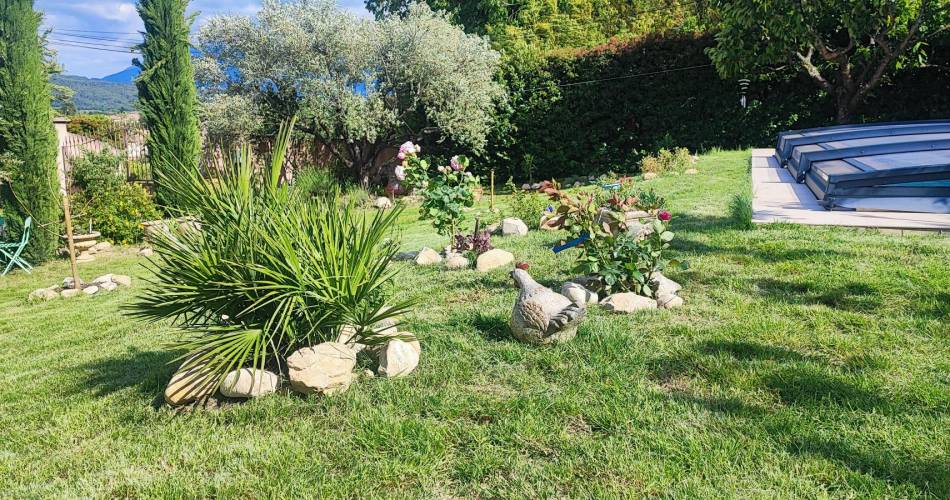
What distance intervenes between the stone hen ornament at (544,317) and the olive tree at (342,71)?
10.2 m

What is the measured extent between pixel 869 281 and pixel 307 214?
341 centimetres

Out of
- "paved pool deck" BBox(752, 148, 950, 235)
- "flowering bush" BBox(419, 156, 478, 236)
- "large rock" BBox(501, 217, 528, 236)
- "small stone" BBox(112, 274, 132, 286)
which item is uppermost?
"flowering bush" BBox(419, 156, 478, 236)

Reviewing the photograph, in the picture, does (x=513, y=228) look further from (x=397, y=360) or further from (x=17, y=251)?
(x=17, y=251)

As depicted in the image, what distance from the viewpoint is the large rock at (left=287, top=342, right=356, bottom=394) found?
2.71 metres

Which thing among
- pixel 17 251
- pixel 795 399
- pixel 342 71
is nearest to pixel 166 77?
pixel 342 71

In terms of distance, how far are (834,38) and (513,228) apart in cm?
998

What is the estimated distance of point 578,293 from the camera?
3652mm

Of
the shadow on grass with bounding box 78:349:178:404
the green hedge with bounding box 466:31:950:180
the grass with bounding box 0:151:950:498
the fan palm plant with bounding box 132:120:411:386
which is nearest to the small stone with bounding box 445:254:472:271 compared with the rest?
the grass with bounding box 0:151:950:498

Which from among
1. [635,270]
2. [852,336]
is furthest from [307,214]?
[852,336]

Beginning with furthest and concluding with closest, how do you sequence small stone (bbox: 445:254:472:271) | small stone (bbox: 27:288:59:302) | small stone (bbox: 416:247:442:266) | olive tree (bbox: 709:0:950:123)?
olive tree (bbox: 709:0:950:123) → small stone (bbox: 27:288:59:302) → small stone (bbox: 416:247:442:266) → small stone (bbox: 445:254:472:271)

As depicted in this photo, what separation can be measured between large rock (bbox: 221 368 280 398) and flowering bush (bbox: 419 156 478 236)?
2.88 m

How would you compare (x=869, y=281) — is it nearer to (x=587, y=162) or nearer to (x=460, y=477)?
(x=460, y=477)

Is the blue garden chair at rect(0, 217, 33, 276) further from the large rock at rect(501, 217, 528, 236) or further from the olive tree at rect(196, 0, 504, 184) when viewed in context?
the large rock at rect(501, 217, 528, 236)

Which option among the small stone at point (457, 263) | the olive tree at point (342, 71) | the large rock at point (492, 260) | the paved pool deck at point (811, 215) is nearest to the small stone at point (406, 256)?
the small stone at point (457, 263)
